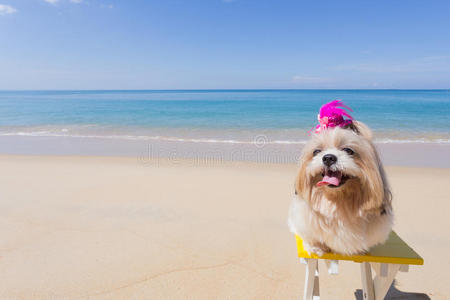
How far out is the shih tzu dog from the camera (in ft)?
4.82

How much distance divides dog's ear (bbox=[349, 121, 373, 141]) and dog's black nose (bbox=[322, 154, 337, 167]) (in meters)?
0.31

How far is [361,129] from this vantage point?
64.6 inches

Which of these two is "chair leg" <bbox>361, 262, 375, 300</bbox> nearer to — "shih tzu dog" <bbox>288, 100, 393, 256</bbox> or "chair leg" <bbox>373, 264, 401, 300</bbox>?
"chair leg" <bbox>373, 264, 401, 300</bbox>

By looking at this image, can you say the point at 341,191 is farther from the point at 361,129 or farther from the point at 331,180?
the point at 361,129

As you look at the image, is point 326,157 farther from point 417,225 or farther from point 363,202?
point 417,225

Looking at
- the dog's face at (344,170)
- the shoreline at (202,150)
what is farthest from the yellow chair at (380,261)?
the shoreline at (202,150)

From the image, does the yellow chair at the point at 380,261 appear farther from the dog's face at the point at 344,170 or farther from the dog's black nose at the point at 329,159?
the dog's black nose at the point at 329,159

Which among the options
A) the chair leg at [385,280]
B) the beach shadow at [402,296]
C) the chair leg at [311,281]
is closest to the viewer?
the chair leg at [385,280]

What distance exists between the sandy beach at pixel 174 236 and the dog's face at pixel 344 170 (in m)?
1.29

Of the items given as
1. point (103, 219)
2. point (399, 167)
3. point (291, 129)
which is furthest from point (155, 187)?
point (291, 129)

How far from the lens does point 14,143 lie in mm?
9508

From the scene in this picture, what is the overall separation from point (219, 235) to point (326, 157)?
2.20m

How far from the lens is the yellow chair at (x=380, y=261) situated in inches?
62.9

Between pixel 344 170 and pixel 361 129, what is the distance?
0.37 meters
